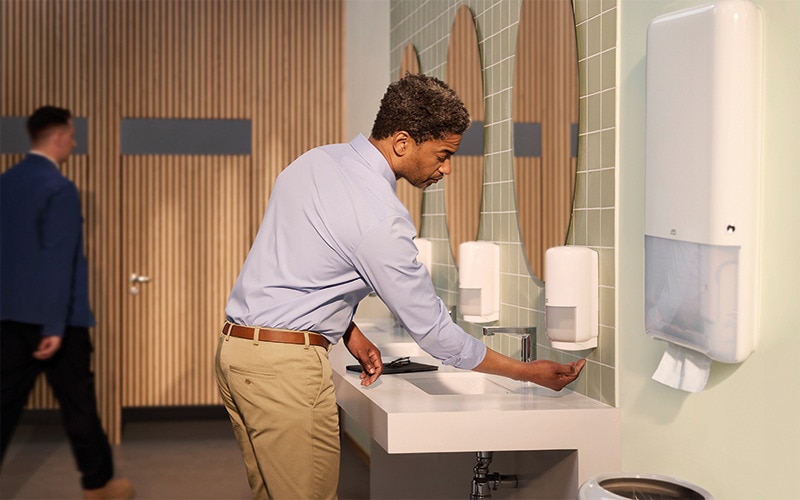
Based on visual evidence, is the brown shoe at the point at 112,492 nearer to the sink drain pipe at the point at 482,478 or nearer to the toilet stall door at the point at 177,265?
the toilet stall door at the point at 177,265

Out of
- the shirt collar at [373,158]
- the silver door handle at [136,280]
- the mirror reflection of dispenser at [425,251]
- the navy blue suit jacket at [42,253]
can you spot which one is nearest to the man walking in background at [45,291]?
the navy blue suit jacket at [42,253]

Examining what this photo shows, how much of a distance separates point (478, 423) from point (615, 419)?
38 centimetres

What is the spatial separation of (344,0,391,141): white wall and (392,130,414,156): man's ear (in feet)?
9.17

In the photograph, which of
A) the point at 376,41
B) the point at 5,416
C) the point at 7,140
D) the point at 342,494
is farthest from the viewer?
the point at 7,140

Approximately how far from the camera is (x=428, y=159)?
227cm

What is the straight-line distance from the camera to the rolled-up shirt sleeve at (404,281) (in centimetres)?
206

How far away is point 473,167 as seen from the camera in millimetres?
3598

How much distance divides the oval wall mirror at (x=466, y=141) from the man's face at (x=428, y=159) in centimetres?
124

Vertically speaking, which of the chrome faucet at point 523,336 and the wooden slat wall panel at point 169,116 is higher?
the wooden slat wall panel at point 169,116

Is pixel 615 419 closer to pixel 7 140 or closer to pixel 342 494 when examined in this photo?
pixel 342 494

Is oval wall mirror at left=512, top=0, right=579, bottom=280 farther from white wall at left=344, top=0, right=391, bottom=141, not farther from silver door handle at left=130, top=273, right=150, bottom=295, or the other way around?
silver door handle at left=130, top=273, right=150, bottom=295

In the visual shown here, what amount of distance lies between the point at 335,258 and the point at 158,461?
3.61 metres

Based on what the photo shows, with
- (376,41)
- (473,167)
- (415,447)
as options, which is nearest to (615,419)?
(415,447)

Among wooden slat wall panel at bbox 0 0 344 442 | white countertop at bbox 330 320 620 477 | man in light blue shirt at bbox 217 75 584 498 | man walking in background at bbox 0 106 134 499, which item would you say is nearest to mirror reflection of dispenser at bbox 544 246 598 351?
white countertop at bbox 330 320 620 477
